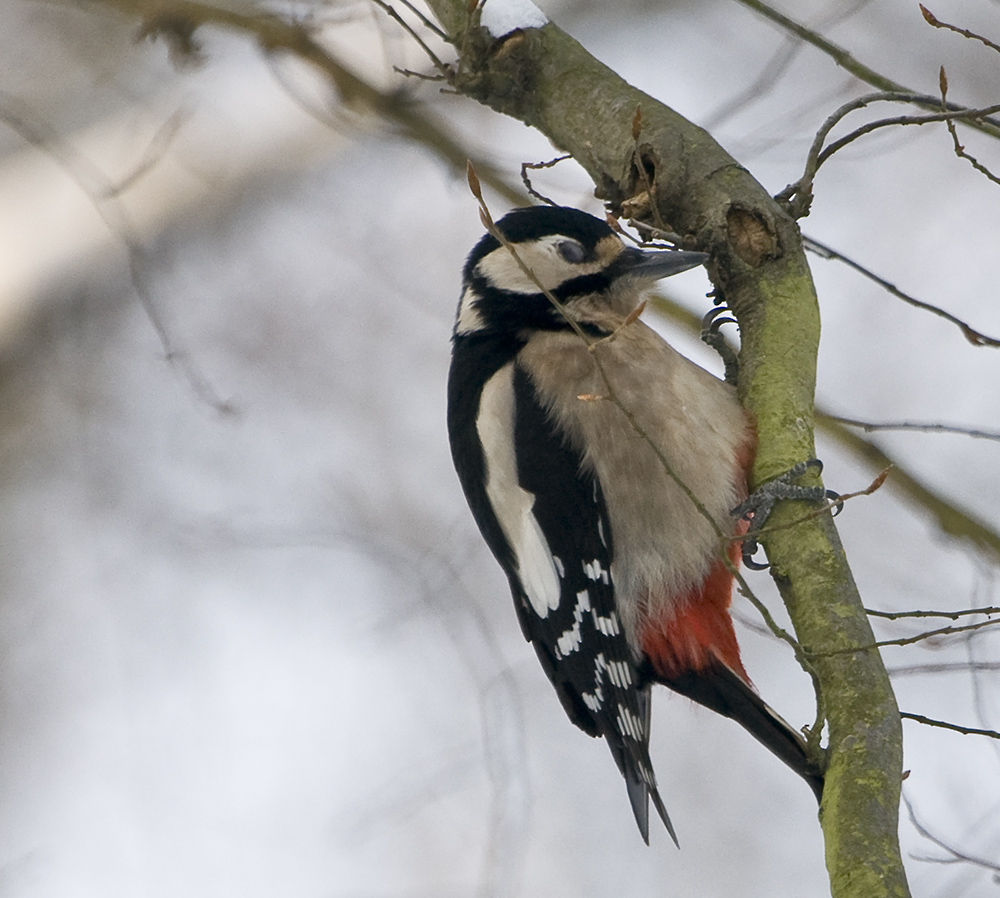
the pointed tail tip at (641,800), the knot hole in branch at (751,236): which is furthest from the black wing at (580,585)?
the knot hole in branch at (751,236)

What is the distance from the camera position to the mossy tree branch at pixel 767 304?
6.31ft

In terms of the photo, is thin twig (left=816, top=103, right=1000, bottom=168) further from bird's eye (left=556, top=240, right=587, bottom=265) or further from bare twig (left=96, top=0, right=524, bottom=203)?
bare twig (left=96, top=0, right=524, bottom=203)

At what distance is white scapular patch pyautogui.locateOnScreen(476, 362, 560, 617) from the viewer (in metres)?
3.12

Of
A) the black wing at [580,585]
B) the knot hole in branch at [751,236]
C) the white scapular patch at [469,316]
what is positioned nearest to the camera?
the knot hole in branch at [751,236]

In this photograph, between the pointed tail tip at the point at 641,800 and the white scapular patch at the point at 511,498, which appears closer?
the pointed tail tip at the point at 641,800

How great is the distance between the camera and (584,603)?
10.0ft

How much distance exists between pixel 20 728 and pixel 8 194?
272 centimetres

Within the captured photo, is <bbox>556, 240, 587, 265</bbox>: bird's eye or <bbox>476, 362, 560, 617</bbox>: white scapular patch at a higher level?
<bbox>556, 240, 587, 265</bbox>: bird's eye

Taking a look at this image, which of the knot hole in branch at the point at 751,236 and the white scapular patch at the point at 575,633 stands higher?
the knot hole in branch at the point at 751,236

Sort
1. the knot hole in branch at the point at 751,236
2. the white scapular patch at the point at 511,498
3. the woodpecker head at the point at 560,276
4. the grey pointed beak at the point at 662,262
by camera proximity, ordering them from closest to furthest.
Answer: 1. the knot hole in branch at the point at 751,236
2. the grey pointed beak at the point at 662,262
3. the white scapular patch at the point at 511,498
4. the woodpecker head at the point at 560,276

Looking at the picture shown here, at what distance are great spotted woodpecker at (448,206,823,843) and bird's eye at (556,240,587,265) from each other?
9cm

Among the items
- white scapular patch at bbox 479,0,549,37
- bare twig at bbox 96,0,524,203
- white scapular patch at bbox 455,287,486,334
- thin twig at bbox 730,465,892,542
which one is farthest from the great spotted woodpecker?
bare twig at bbox 96,0,524,203

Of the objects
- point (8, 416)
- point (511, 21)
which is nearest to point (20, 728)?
point (8, 416)

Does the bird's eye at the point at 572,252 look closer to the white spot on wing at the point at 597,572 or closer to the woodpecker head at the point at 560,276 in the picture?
the woodpecker head at the point at 560,276
